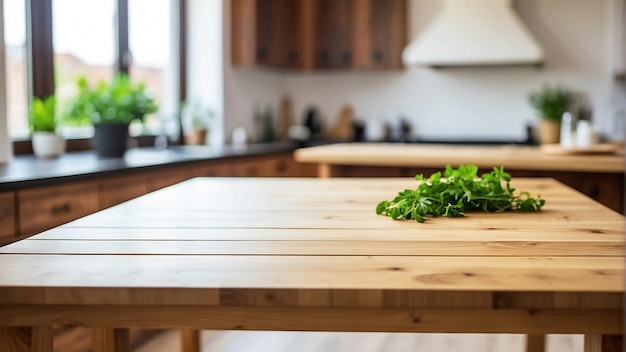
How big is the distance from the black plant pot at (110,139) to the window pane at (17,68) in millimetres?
399

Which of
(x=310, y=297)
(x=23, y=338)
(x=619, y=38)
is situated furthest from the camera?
(x=619, y=38)

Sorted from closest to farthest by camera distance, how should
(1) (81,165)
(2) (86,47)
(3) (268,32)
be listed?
(1) (81,165) → (2) (86,47) → (3) (268,32)

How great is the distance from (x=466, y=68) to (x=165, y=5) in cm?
238

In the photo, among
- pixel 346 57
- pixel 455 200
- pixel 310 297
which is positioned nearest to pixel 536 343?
pixel 455 200

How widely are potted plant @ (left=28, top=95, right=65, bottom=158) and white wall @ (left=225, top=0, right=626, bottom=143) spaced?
1920 millimetres

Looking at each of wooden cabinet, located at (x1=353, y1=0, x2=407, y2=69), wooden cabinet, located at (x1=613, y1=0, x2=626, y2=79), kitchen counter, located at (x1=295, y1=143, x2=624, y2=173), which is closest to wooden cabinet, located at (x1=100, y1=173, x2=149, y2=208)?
kitchen counter, located at (x1=295, y1=143, x2=624, y2=173)

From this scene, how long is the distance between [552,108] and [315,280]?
469 cm

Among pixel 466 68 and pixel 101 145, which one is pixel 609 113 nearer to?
pixel 466 68

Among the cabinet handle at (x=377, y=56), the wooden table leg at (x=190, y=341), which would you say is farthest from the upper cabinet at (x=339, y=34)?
the wooden table leg at (x=190, y=341)

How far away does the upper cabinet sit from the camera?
223 inches

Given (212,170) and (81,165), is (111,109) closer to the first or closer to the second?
(81,165)

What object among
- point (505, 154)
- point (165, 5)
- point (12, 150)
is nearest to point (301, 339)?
point (505, 154)

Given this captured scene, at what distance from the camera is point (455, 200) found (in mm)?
1848

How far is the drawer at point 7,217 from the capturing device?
8.01 feet
